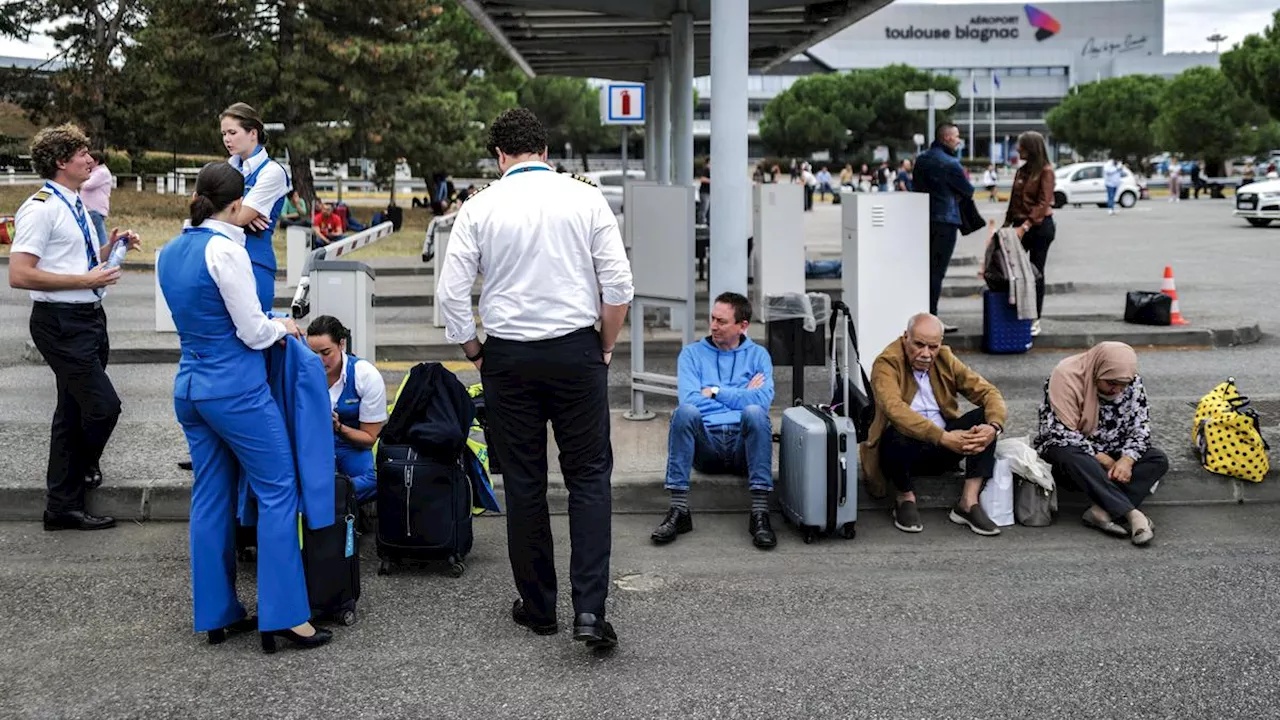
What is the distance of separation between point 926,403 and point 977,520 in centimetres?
68

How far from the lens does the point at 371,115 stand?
34719mm

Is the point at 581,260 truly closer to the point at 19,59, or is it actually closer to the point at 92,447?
the point at 92,447

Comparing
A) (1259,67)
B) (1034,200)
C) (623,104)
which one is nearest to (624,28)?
(623,104)

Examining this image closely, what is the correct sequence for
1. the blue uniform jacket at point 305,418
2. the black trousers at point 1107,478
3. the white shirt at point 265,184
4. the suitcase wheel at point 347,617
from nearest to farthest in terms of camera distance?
the blue uniform jacket at point 305,418
the suitcase wheel at point 347,617
the white shirt at point 265,184
the black trousers at point 1107,478

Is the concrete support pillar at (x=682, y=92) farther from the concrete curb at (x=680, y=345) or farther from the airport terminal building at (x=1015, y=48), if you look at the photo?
the airport terminal building at (x=1015, y=48)

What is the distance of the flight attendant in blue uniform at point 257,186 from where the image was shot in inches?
259

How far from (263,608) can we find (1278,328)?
12450 millimetres

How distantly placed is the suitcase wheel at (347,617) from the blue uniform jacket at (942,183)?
7.22m

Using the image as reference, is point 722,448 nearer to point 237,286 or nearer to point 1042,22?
point 237,286

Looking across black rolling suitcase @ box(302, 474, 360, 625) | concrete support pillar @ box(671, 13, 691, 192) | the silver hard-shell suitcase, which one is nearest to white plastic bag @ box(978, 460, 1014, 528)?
the silver hard-shell suitcase

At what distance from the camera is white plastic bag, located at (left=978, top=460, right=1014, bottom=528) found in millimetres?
7121

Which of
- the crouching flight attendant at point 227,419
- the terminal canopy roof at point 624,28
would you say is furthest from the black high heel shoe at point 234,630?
the terminal canopy roof at point 624,28

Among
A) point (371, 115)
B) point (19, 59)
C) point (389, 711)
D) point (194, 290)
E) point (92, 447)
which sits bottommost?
point (389, 711)

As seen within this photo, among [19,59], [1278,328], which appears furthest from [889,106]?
[1278,328]
